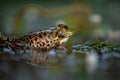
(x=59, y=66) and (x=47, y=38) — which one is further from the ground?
(x=47, y=38)

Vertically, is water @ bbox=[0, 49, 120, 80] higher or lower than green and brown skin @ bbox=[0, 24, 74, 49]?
lower

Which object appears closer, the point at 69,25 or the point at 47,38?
the point at 47,38

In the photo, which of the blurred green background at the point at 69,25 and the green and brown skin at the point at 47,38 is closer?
the blurred green background at the point at 69,25

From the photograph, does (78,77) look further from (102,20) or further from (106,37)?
(102,20)

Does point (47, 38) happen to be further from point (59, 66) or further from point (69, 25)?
point (69, 25)

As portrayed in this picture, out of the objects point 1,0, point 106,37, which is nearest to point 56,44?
point 106,37

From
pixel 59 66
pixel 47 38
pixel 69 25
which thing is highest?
pixel 69 25

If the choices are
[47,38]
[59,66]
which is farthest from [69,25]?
[59,66]

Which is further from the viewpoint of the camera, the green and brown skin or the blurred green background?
the green and brown skin

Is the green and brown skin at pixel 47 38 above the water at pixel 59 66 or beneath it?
above

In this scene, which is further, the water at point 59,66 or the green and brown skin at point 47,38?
the green and brown skin at point 47,38
